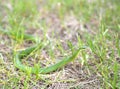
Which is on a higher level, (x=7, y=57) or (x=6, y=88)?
(x=7, y=57)

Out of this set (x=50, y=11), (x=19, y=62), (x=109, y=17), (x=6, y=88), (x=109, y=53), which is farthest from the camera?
(x=50, y=11)

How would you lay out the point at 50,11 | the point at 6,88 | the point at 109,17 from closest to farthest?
1. the point at 6,88
2. the point at 109,17
3. the point at 50,11

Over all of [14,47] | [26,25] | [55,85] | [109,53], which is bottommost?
[55,85]

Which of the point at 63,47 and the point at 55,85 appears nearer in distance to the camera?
the point at 55,85

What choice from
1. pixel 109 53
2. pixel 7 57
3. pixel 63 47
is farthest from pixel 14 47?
pixel 109 53

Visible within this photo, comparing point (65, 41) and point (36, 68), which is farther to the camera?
point (65, 41)

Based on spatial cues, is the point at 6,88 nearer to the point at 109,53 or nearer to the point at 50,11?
the point at 109,53

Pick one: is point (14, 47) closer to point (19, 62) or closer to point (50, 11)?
point (19, 62)

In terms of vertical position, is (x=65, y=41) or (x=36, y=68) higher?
(x=65, y=41)
